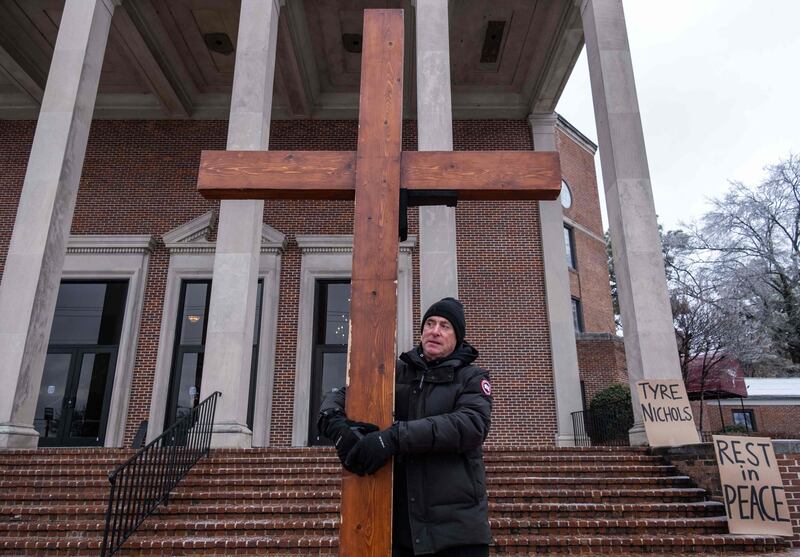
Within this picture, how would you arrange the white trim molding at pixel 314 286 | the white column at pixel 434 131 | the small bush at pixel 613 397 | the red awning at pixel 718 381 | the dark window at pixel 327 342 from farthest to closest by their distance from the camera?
the red awning at pixel 718 381 < the small bush at pixel 613 397 < the dark window at pixel 327 342 < the white trim molding at pixel 314 286 < the white column at pixel 434 131

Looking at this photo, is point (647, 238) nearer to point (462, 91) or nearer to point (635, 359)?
point (635, 359)

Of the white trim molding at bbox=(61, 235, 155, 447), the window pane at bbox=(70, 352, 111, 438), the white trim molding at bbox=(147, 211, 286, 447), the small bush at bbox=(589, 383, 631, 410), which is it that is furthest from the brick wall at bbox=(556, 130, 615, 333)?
the window pane at bbox=(70, 352, 111, 438)

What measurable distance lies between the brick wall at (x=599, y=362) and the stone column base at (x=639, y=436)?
8.57 metres

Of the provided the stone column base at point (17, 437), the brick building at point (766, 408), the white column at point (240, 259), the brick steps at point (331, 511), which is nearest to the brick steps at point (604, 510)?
the brick steps at point (331, 511)

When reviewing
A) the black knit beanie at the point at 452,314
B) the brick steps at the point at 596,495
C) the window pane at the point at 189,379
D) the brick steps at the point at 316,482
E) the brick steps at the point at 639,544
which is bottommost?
the brick steps at the point at 639,544

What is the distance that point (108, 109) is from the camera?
51.4ft

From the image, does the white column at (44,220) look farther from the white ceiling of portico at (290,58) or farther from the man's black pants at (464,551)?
the man's black pants at (464,551)

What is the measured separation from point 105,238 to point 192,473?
9.79 metres

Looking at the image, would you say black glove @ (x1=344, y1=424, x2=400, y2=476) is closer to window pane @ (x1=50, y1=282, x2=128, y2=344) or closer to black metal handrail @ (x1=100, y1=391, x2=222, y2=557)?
black metal handrail @ (x1=100, y1=391, x2=222, y2=557)

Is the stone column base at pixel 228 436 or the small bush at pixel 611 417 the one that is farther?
the small bush at pixel 611 417

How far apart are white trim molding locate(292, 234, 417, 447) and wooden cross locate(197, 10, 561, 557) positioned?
10337 mm

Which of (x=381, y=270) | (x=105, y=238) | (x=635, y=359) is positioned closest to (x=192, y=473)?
(x=381, y=270)

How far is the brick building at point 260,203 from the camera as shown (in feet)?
35.8

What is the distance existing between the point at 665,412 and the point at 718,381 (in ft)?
48.2
